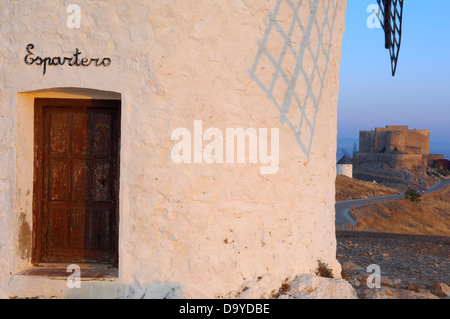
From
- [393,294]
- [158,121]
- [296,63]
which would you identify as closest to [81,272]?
[158,121]

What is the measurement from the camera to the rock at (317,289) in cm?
387

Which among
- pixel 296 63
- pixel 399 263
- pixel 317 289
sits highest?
pixel 296 63

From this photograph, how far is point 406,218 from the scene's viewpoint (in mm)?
24656

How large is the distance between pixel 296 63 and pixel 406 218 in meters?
23.7

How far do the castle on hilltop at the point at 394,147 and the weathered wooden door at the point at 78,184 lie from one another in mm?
48766

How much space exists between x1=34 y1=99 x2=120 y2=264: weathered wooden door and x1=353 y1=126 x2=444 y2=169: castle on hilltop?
48.8 metres

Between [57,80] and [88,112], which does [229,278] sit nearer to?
[88,112]

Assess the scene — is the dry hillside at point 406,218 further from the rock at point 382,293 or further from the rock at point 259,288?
the rock at point 259,288

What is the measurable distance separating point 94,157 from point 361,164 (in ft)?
167

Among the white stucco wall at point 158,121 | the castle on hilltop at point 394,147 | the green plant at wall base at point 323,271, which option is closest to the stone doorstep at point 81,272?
the white stucco wall at point 158,121

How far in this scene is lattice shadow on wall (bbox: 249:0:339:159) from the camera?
392 cm

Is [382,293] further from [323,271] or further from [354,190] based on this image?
[354,190]

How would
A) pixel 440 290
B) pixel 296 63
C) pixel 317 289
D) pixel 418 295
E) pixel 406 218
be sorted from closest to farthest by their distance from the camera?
pixel 317 289 < pixel 296 63 < pixel 418 295 < pixel 440 290 < pixel 406 218

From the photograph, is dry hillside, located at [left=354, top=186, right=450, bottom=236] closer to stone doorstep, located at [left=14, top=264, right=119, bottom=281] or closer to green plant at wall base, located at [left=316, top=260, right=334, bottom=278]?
green plant at wall base, located at [left=316, top=260, right=334, bottom=278]
